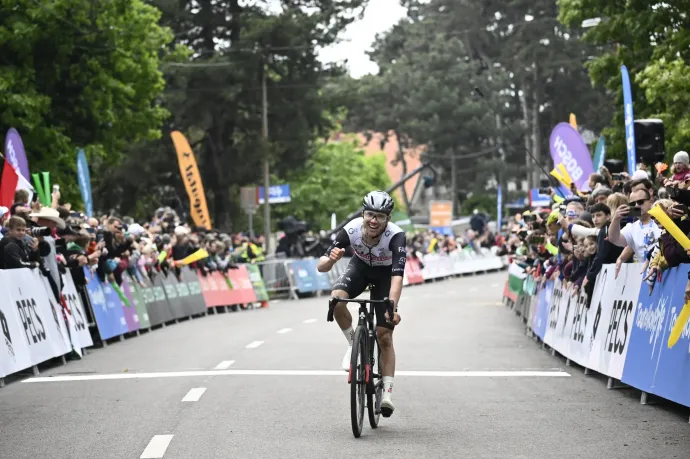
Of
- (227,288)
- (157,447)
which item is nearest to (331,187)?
(227,288)

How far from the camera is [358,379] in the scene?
10.6m

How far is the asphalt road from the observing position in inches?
387

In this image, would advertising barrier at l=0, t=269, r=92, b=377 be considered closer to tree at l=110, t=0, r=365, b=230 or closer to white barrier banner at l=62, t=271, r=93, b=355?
white barrier banner at l=62, t=271, r=93, b=355

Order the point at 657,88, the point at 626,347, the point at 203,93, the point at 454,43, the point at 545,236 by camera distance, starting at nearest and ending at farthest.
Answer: the point at 626,347
the point at 545,236
the point at 657,88
the point at 203,93
the point at 454,43

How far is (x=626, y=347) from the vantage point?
1334cm

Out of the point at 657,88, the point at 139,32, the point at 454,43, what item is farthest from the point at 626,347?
the point at 454,43

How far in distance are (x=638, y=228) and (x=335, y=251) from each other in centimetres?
430

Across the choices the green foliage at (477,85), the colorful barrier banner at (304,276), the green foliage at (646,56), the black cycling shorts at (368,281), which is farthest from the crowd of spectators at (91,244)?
the green foliage at (477,85)

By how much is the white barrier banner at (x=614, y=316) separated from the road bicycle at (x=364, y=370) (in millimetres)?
3193

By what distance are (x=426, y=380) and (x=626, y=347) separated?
7.86 feet

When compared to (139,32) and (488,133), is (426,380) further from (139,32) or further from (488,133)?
(488,133)

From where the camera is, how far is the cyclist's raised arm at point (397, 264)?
11.1 meters

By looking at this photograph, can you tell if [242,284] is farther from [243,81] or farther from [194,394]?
[194,394]

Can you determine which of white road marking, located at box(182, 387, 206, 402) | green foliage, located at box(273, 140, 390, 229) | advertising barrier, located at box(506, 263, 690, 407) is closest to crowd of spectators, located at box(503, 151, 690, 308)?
advertising barrier, located at box(506, 263, 690, 407)
